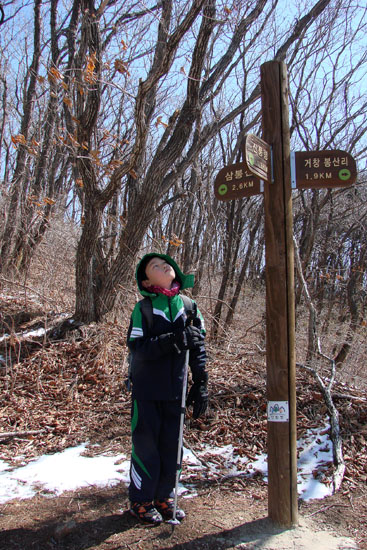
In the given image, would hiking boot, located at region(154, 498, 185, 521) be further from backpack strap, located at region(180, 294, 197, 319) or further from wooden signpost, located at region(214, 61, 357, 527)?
backpack strap, located at region(180, 294, 197, 319)

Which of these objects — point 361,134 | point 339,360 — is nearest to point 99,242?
point 339,360

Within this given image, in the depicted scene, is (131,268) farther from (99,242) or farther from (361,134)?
(361,134)

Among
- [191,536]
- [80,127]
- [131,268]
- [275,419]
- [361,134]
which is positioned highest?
[361,134]

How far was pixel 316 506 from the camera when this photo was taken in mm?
3086

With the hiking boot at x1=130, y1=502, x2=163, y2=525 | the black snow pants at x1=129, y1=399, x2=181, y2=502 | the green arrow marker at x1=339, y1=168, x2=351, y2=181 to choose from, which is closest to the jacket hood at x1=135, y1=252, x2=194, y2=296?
the black snow pants at x1=129, y1=399, x2=181, y2=502

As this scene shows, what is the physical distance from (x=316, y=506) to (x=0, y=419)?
3201 millimetres

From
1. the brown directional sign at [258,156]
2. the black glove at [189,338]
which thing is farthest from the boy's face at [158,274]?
the brown directional sign at [258,156]

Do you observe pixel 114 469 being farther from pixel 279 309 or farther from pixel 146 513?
pixel 279 309

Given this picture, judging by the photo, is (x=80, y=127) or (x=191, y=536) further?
(x=80, y=127)

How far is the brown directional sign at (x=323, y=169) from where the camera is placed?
2.80 metres

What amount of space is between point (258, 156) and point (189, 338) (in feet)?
4.21

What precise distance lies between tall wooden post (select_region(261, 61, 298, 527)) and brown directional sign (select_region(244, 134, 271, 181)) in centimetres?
8

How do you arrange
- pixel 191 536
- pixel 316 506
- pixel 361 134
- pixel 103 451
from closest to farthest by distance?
pixel 191 536, pixel 316 506, pixel 103 451, pixel 361 134

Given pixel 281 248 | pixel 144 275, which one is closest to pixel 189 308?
pixel 144 275
